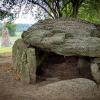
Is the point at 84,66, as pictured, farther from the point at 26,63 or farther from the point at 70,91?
the point at 26,63

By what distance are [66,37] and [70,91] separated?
1.78 metres

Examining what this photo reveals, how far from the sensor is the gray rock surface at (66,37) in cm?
833

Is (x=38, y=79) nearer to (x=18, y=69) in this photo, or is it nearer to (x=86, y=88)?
(x=18, y=69)

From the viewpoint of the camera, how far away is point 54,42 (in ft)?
27.9

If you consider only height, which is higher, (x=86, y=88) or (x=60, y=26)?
(x=60, y=26)

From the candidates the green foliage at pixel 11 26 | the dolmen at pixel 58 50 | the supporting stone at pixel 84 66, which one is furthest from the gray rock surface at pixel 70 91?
the green foliage at pixel 11 26

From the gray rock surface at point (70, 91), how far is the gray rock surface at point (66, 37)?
34.0 inches

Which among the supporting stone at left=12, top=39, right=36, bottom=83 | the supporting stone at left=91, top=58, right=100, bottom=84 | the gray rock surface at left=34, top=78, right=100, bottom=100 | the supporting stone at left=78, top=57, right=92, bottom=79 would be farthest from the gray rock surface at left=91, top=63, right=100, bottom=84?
the supporting stone at left=12, top=39, right=36, bottom=83

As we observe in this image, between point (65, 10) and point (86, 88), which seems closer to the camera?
point (86, 88)

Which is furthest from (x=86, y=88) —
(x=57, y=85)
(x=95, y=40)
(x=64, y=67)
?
(x=64, y=67)

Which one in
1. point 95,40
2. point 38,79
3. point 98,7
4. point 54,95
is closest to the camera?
point 54,95

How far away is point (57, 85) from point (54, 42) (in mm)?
1291

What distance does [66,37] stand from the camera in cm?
878

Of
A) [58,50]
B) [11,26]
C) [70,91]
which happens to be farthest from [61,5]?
[11,26]
